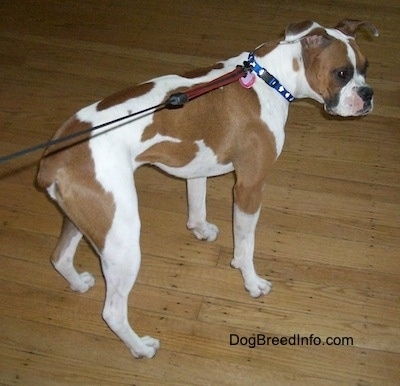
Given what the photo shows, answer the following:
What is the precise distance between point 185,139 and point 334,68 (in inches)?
23.7

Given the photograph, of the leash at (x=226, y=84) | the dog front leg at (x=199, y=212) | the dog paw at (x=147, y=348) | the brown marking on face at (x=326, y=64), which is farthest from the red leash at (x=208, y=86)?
the dog paw at (x=147, y=348)

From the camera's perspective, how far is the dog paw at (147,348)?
215 centimetres

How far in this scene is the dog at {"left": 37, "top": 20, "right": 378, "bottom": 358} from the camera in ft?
5.58

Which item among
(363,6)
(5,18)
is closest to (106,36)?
(5,18)

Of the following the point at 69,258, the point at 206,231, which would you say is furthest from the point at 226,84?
the point at 69,258

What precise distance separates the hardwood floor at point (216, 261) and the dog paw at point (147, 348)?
0.03 meters

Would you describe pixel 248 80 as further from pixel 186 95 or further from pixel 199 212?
pixel 199 212

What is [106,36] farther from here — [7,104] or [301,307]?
[301,307]

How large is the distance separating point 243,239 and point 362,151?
1.18 meters

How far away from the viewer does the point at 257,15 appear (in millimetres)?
4082

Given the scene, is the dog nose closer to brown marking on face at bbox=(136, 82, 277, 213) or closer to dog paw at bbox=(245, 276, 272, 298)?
brown marking on face at bbox=(136, 82, 277, 213)

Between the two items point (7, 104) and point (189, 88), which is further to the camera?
point (7, 104)

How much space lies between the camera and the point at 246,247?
2.25 metres

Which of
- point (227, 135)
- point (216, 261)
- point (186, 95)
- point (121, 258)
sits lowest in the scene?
point (216, 261)
